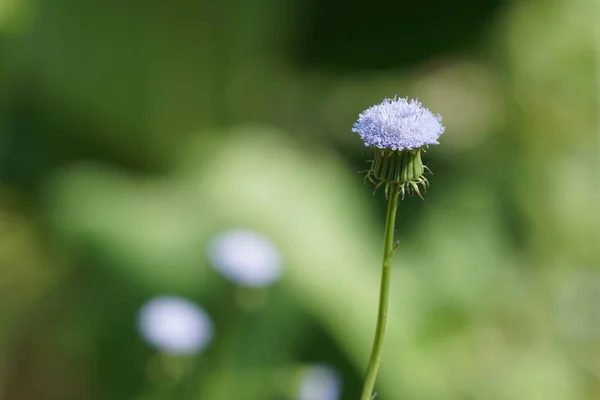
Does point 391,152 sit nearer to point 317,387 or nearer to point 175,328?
point 317,387

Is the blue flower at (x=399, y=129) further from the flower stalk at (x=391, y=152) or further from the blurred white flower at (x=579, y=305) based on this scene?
the blurred white flower at (x=579, y=305)

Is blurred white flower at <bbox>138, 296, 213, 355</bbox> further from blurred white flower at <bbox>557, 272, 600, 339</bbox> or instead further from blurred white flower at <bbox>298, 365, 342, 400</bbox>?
blurred white flower at <bbox>557, 272, 600, 339</bbox>

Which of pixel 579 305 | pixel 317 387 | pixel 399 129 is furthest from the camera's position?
pixel 579 305

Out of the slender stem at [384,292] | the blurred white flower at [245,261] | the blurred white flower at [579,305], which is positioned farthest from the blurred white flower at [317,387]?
the blurred white flower at [579,305]

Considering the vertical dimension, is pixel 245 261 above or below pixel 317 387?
above

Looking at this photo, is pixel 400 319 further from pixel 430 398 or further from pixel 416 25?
pixel 416 25

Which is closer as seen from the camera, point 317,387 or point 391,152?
point 391,152

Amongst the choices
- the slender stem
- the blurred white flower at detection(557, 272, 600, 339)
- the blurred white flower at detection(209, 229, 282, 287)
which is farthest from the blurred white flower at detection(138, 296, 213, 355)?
the blurred white flower at detection(557, 272, 600, 339)

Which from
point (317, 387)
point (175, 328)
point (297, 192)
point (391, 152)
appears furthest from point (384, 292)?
point (297, 192)
